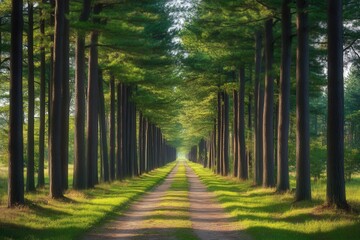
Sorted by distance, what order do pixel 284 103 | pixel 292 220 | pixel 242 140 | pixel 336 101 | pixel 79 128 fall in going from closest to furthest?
1. pixel 336 101
2. pixel 292 220
3. pixel 284 103
4. pixel 79 128
5. pixel 242 140

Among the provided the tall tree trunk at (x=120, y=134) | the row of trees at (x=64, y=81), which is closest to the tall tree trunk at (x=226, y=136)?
the row of trees at (x=64, y=81)

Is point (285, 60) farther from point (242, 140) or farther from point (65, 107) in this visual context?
point (242, 140)

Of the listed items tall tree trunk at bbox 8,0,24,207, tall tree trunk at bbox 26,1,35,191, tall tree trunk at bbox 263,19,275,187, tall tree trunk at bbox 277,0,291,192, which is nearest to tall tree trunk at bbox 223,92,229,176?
tall tree trunk at bbox 263,19,275,187

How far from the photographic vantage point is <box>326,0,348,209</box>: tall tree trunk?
1491 centimetres

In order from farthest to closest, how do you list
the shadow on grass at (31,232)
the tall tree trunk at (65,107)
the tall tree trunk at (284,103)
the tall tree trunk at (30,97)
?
the tall tree trunk at (30,97) < the tall tree trunk at (65,107) < the tall tree trunk at (284,103) < the shadow on grass at (31,232)

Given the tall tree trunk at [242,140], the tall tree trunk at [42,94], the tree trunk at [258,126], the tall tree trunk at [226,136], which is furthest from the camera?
the tall tree trunk at [226,136]

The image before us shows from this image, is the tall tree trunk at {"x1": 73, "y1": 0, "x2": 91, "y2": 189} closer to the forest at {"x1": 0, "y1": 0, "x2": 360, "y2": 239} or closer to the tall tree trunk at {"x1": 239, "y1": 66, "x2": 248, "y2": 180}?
the forest at {"x1": 0, "y1": 0, "x2": 360, "y2": 239}

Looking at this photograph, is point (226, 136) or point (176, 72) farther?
point (226, 136)

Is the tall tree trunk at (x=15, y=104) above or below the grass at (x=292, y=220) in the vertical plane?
above

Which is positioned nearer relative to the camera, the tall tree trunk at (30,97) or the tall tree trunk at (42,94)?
the tall tree trunk at (30,97)

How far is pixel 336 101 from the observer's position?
14898 millimetres

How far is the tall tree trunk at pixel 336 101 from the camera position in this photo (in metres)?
14.9

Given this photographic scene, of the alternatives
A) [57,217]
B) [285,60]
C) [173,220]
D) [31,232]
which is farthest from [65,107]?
[31,232]

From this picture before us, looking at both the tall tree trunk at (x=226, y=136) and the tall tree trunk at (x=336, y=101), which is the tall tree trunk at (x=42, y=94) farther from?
the tall tree trunk at (x=226, y=136)
